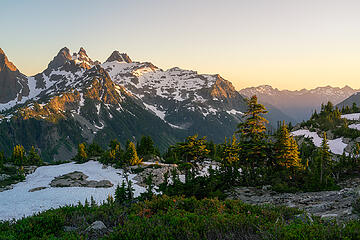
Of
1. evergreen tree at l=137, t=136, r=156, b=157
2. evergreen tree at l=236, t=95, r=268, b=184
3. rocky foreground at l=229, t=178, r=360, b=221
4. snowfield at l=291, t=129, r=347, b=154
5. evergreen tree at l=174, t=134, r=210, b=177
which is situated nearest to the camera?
rocky foreground at l=229, t=178, r=360, b=221

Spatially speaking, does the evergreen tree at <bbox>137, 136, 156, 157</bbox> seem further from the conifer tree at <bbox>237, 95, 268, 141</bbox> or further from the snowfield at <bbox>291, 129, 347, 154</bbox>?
the snowfield at <bbox>291, 129, 347, 154</bbox>

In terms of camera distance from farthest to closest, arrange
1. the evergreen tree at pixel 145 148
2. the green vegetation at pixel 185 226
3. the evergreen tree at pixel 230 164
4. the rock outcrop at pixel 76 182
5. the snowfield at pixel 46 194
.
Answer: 1. the evergreen tree at pixel 145 148
2. the rock outcrop at pixel 76 182
3. the snowfield at pixel 46 194
4. the evergreen tree at pixel 230 164
5. the green vegetation at pixel 185 226

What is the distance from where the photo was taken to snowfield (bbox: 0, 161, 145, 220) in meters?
27.9

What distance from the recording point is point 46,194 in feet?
113

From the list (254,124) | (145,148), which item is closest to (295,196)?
(254,124)

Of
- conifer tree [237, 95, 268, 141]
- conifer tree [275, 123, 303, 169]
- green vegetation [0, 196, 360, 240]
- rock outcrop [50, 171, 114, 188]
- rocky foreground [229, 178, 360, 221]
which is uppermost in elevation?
conifer tree [237, 95, 268, 141]

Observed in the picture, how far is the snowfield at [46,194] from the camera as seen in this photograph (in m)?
27.9

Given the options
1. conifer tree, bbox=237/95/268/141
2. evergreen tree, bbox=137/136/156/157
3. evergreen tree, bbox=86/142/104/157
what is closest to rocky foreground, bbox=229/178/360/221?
conifer tree, bbox=237/95/268/141

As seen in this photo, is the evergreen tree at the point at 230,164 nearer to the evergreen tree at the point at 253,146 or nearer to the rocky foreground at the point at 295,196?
Answer: the evergreen tree at the point at 253,146

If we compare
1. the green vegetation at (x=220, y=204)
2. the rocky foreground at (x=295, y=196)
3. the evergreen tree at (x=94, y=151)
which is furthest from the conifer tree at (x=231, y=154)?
the evergreen tree at (x=94, y=151)

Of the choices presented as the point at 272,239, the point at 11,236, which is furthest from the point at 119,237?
the point at 272,239

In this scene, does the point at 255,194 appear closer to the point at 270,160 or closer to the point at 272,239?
the point at 270,160

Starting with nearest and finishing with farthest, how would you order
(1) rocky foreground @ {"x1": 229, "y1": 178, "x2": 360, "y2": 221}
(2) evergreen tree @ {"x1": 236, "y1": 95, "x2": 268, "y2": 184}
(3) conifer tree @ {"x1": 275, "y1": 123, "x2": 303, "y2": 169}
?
(1) rocky foreground @ {"x1": 229, "y1": 178, "x2": 360, "y2": 221} → (3) conifer tree @ {"x1": 275, "y1": 123, "x2": 303, "y2": 169} → (2) evergreen tree @ {"x1": 236, "y1": 95, "x2": 268, "y2": 184}

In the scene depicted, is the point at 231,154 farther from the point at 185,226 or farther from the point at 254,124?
the point at 185,226
